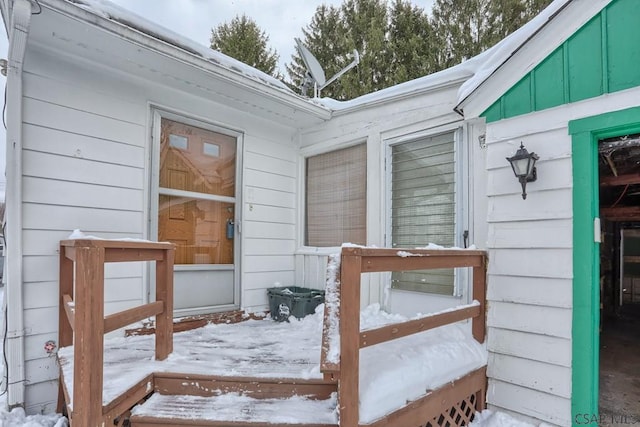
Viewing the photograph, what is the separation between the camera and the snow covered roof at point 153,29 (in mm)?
2312


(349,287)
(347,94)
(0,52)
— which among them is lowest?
(349,287)

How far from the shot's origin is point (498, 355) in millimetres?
2502

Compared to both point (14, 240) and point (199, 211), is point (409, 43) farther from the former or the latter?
point (14, 240)

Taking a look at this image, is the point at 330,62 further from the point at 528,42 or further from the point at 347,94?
the point at 528,42

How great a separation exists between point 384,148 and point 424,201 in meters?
0.67

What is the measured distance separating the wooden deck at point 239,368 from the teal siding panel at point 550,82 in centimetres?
109

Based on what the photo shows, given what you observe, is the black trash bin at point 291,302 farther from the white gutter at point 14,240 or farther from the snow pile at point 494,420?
the white gutter at point 14,240

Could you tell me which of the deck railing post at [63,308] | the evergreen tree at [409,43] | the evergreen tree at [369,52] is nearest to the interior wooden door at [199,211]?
the deck railing post at [63,308]

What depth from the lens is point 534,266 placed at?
236 cm

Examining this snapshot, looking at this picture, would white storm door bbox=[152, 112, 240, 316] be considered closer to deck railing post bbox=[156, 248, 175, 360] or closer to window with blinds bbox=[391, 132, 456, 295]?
deck railing post bbox=[156, 248, 175, 360]

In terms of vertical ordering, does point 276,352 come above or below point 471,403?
above

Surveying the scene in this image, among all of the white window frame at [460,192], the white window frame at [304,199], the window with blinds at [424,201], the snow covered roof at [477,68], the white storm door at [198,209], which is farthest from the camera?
the white window frame at [304,199]

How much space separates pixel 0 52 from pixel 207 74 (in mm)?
5467

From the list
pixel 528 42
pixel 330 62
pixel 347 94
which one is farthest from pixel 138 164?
pixel 330 62
